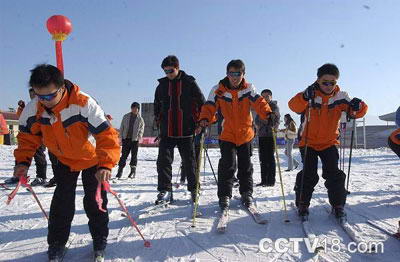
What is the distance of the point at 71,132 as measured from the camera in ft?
8.60

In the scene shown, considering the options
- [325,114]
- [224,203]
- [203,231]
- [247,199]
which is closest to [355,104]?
[325,114]

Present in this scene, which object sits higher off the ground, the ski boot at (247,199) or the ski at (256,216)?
the ski boot at (247,199)

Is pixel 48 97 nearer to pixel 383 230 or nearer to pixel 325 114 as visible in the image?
pixel 325 114

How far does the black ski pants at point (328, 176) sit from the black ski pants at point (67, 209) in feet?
7.87

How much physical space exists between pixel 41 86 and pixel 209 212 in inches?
105

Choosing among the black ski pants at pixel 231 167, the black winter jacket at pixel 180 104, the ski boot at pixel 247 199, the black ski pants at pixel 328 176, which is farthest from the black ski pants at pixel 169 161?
the black ski pants at pixel 328 176

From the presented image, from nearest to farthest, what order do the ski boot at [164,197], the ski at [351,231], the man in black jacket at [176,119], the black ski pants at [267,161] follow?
the ski at [351,231] → the ski boot at [164,197] → the man in black jacket at [176,119] → the black ski pants at [267,161]

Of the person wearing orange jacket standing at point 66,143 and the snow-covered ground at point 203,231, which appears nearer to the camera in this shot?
the person wearing orange jacket standing at point 66,143

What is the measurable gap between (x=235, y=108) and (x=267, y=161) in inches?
100

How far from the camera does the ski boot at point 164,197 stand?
4.42m

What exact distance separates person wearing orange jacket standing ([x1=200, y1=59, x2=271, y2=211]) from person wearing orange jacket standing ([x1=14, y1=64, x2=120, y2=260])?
1.75 meters

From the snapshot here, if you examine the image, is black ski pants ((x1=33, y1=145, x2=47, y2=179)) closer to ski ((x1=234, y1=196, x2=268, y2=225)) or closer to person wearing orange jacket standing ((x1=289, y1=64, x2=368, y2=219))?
ski ((x1=234, y1=196, x2=268, y2=225))

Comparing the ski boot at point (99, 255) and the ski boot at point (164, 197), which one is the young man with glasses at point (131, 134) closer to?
the ski boot at point (164, 197)

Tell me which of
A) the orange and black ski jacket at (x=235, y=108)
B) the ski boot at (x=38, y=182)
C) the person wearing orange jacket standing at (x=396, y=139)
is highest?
the orange and black ski jacket at (x=235, y=108)
